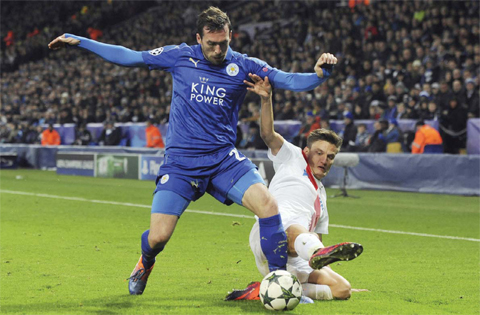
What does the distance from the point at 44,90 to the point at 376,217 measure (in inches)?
1116

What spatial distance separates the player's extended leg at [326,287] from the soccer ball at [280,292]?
19.9 inches

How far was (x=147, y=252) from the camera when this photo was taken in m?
5.43

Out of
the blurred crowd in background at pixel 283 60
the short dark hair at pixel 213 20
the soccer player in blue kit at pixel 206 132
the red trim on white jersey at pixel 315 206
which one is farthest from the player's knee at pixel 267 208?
the blurred crowd in background at pixel 283 60

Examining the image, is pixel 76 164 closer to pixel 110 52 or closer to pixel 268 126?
pixel 110 52

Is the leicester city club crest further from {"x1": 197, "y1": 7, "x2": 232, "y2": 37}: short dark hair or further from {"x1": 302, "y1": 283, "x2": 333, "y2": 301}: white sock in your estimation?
{"x1": 302, "y1": 283, "x2": 333, "y2": 301}: white sock

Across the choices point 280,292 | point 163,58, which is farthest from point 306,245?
point 163,58

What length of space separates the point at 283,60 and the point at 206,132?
19.3 m

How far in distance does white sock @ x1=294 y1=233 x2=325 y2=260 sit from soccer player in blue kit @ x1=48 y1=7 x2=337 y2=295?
125mm

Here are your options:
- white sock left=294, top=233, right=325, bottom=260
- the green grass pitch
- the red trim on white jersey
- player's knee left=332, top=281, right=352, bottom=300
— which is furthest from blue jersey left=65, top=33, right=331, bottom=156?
player's knee left=332, top=281, right=352, bottom=300

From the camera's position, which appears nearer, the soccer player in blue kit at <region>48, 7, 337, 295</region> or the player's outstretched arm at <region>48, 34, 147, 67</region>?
the soccer player in blue kit at <region>48, 7, 337, 295</region>

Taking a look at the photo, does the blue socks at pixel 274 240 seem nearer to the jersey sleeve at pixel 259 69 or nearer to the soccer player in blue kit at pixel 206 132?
the soccer player in blue kit at pixel 206 132

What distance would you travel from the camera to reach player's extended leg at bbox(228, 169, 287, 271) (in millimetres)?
5098

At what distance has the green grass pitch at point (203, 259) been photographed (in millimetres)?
5246

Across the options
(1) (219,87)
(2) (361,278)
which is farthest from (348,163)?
(1) (219,87)
